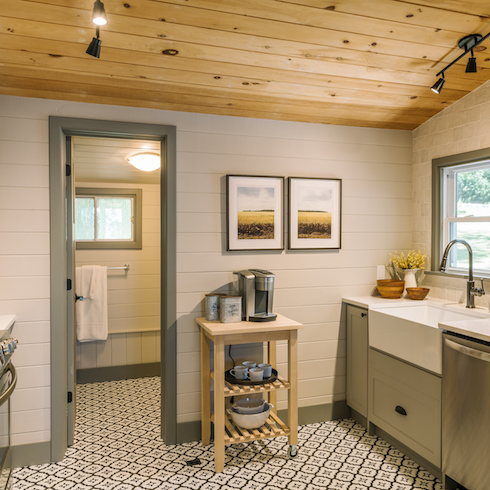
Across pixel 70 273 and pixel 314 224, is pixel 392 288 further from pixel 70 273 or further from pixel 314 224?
pixel 70 273

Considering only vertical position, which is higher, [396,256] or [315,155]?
[315,155]

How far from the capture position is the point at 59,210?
106 inches

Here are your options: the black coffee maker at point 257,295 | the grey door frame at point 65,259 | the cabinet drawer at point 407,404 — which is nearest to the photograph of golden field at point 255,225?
the black coffee maker at point 257,295

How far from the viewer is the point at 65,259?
9.29 feet

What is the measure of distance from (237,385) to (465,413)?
1.27m

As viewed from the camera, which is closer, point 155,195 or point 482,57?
point 482,57

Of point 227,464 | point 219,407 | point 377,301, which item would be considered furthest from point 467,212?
point 227,464

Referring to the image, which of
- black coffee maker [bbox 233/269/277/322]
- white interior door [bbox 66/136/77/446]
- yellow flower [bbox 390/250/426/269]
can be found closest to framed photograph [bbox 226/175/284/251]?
black coffee maker [bbox 233/269/277/322]

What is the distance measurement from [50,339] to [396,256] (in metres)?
2.58

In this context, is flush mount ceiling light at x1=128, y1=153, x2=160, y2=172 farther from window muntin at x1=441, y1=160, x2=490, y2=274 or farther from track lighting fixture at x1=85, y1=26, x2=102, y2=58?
window muntin at x1=441, y1=160, x2=490, y2=274

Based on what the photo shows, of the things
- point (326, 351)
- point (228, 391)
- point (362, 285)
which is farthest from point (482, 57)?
point (228, 391)

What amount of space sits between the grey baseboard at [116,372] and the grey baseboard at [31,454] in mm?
1471

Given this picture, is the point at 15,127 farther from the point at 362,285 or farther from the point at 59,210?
the point at 362,285

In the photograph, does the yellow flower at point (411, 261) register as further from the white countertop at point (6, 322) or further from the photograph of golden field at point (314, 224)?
the white countertop at point (6, 322)
